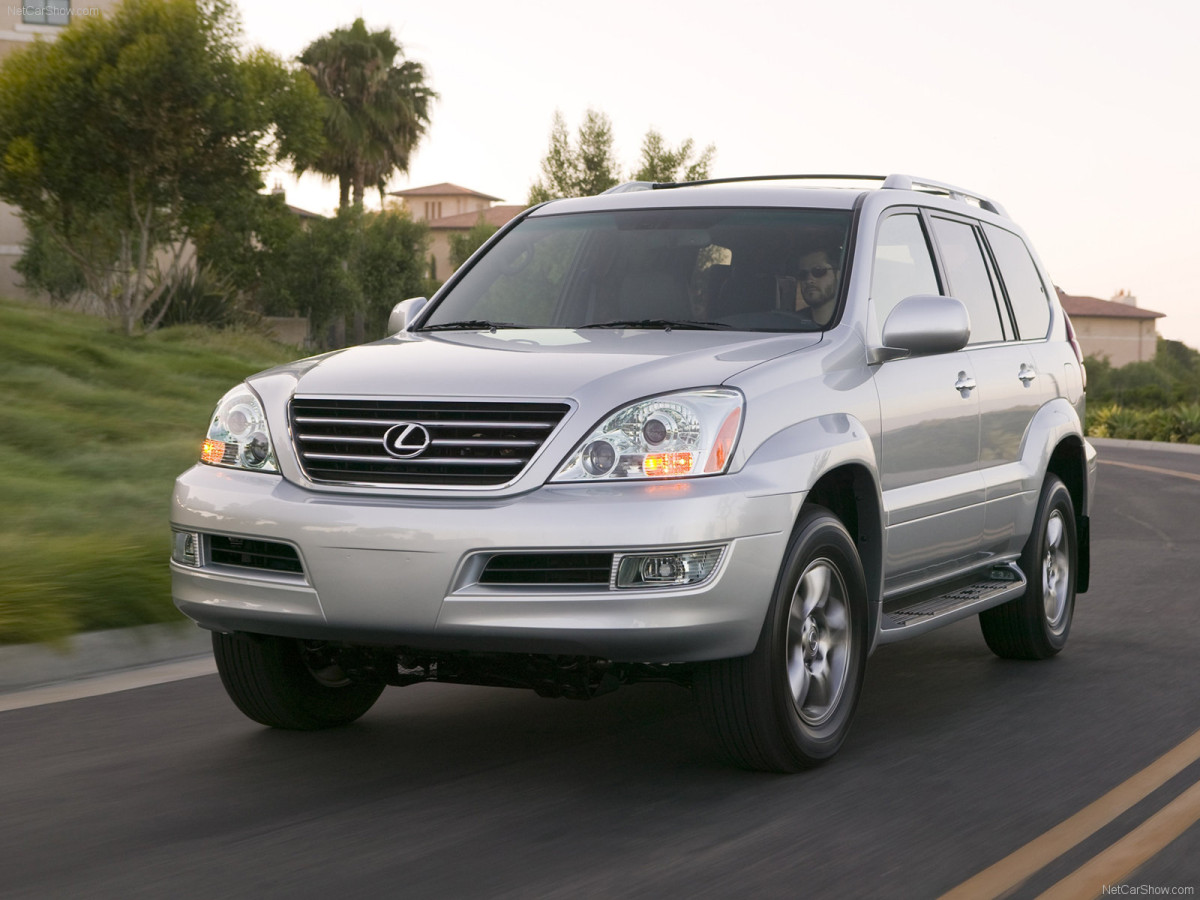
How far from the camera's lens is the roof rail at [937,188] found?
683 cm

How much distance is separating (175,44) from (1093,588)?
74.3 ft

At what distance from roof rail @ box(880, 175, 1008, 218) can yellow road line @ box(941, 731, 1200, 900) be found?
2.56 meters

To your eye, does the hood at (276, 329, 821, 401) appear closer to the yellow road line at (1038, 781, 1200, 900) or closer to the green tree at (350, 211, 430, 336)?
the yellow road line at (1038, 781, 1200, 900)

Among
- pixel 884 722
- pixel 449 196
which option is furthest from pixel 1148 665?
pixel 449 196

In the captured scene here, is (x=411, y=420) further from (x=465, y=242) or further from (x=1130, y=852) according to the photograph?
(x=465, y=242)

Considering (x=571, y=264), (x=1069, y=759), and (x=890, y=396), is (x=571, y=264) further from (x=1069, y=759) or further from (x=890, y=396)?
(x=1069, y=759)

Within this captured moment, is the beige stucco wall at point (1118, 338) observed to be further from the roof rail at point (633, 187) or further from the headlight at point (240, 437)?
the headlight at point (240, 437)

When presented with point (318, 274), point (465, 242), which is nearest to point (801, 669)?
point (318, 274)

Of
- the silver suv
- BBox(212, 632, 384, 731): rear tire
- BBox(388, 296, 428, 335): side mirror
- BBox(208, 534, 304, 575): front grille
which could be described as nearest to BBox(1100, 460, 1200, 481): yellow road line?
the silver suv

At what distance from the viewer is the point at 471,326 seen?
6.25 meters

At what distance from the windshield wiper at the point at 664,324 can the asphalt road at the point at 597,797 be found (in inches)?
59.4

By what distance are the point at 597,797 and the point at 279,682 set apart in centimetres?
137

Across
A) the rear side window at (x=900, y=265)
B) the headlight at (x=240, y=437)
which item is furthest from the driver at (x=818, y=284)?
the headlight at (x=240, y=437)

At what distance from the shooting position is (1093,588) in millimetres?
10203
